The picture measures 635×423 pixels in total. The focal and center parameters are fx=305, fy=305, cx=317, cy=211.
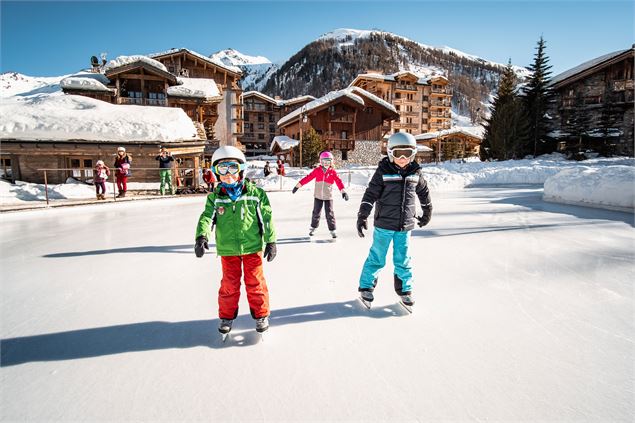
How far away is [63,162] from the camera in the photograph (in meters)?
12.8

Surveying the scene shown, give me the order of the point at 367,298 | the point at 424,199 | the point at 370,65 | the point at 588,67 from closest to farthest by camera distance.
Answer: the point at 367,298 → the point at 424,199 → the point at 588,67 → the point at 370,65

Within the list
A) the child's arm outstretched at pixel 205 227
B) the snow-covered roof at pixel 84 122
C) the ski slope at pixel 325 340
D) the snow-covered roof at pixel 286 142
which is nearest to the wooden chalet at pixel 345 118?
the snow-covered roof at pixel 286 142

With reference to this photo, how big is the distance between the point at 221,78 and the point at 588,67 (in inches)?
1265

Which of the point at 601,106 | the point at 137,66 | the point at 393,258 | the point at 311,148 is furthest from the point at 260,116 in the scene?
the point at 393,258

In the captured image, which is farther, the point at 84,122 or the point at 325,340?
the point at 84,122

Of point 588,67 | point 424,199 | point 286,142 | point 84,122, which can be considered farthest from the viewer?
point 286,142

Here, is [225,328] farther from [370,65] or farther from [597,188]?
[370,65]

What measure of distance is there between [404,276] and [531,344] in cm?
100

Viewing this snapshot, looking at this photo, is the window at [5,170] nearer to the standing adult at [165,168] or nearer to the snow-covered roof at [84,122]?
the snow-covered roof at [84,122]

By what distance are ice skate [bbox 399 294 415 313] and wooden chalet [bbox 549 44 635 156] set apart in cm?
2818

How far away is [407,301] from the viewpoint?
2709 millimetres

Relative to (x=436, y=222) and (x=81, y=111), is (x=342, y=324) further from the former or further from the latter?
(x=81, y=111)

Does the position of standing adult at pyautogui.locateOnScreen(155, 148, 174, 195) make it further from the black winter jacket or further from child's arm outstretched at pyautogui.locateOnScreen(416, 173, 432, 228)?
child's arm outstretched at pyautogui.locateOnScreen(416, 173, 432, 228)

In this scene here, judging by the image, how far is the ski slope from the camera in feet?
5.33
